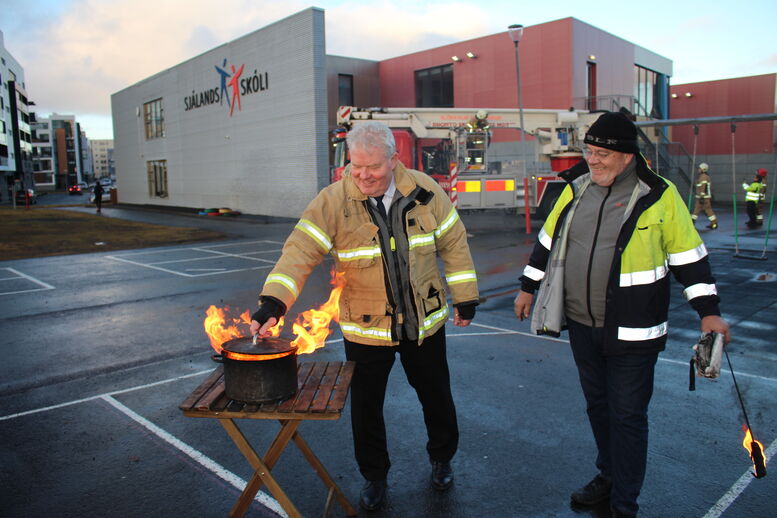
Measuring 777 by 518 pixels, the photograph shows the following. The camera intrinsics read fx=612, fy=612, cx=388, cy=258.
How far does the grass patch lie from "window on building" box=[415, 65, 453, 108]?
708 inches

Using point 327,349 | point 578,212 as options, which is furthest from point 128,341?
point 578,212

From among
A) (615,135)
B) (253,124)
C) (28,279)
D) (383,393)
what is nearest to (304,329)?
(383,393)

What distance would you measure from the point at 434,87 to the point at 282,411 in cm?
3475

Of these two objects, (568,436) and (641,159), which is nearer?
(641,159)

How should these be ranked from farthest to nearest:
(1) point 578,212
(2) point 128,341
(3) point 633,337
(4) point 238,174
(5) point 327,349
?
(4) point 238,174, (2) point 128,341, (5) point 327,349, (1) point 578,212, (3) point 633,337

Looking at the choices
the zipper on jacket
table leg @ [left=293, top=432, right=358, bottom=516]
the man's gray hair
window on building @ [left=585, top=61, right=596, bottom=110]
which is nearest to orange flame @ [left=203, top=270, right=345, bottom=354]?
table leg @ [left=293, top=432, right=358, bottom=516]

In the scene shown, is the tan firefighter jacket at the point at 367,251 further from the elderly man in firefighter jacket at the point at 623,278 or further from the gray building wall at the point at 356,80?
the gray building wall at the point at 356,80

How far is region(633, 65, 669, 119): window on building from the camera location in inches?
1406

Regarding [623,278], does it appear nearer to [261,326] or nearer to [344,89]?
[261,326]

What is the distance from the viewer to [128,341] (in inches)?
287

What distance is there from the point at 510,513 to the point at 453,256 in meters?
1.47

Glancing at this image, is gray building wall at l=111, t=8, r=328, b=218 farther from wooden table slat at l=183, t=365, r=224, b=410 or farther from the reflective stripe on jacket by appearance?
the reflective stripe on jacket

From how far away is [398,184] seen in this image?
3.35 m

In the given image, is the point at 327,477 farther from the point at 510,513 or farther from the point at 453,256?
the point at 453,256
